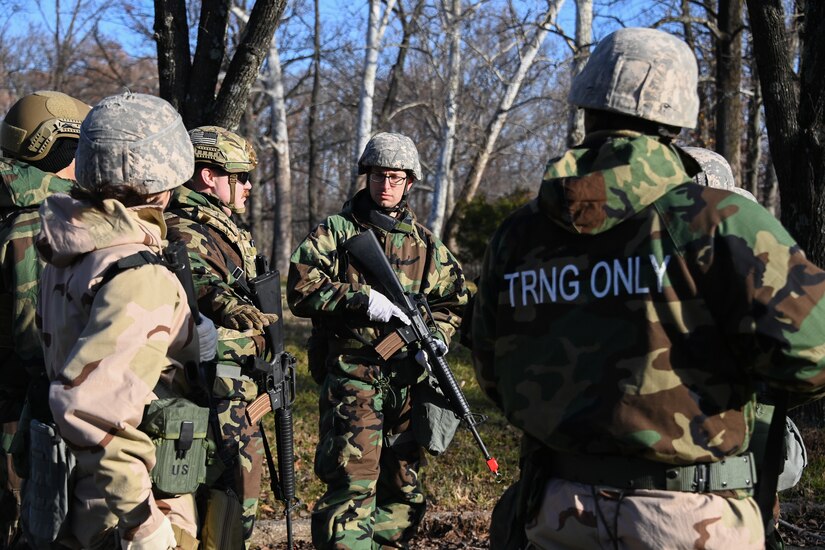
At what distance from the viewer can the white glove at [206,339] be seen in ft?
9.95

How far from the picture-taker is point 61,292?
267 cm

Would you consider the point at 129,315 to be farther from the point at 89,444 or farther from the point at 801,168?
the point at 801,168

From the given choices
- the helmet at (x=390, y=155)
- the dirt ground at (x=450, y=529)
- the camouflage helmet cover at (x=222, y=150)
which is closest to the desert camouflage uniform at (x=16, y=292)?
the camouflage helmet cover at (x=222, y=150)

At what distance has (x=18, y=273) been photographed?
373 centimetres

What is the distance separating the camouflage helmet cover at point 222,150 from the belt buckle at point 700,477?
2.92m

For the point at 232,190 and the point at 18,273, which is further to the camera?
the point at 232,190

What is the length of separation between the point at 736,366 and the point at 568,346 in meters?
0.43

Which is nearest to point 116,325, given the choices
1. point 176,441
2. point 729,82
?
point 176,441

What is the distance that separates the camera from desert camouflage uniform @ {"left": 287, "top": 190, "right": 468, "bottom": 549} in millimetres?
4738

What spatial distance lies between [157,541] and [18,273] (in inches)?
67.1

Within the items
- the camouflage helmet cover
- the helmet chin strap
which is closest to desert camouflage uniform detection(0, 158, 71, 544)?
the camouflage helmet cover

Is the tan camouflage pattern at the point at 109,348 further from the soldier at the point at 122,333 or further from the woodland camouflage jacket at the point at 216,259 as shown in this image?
the woodland camouflage jacket at the point at 216,259

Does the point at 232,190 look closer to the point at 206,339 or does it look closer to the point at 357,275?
the point at 357,275

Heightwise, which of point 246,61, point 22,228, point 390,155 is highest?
point 246,61
